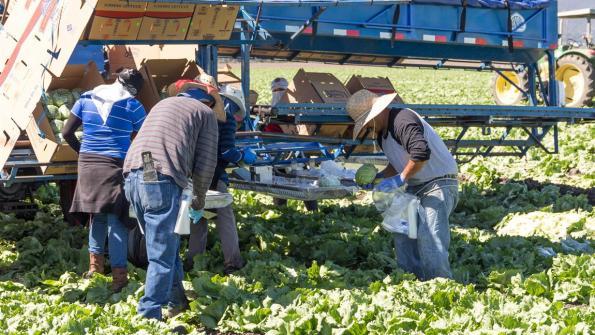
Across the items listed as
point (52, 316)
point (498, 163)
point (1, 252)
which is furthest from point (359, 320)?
point (498, 163)

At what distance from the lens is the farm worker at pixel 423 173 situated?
23.1 ft

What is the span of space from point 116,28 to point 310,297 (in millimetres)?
2839

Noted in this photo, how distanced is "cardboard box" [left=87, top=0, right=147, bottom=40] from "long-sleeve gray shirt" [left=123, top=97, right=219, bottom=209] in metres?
1.55

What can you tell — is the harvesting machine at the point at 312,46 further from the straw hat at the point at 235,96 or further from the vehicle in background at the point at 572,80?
the vehicle in background at the point at 572,80

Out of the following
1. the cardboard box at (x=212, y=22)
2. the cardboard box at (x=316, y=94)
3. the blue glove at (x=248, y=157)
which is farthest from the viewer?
the cardboard box at (x=316, y=94)

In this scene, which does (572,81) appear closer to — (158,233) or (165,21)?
(165,21)

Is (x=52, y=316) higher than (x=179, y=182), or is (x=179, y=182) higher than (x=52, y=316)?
(x=179, y=182)

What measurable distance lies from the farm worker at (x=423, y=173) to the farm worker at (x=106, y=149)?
1705 millimetres

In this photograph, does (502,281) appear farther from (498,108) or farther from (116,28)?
(498,108)

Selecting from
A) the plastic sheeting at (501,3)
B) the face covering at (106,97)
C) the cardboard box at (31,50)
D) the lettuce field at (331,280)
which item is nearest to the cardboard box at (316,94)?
the lettuce field at (331,280)

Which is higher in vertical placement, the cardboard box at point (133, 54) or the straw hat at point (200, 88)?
the cardboard box at point (133, 54)

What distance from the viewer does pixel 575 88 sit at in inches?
796

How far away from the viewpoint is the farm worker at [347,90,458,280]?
703 centimetres

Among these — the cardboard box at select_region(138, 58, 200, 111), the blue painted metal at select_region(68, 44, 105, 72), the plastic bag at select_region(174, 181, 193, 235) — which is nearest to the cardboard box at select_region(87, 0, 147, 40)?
the cardboard box at select_region(138, 58, 200, 111)
